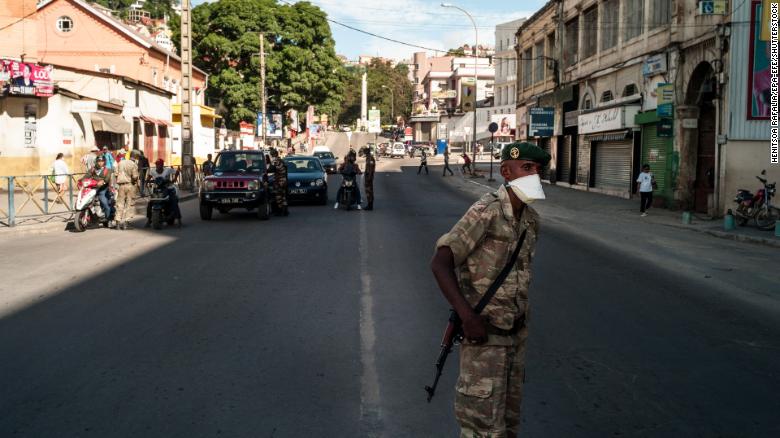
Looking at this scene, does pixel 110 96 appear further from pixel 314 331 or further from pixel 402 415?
pixel 402 415

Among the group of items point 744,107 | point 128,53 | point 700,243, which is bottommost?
point 700,243

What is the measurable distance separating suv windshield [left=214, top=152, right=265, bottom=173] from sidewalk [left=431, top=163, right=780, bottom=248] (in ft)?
28.0

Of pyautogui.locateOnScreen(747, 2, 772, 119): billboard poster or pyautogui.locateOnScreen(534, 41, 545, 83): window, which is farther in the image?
pyautogui.locateOnScreen(534, 41, 545, 83): window

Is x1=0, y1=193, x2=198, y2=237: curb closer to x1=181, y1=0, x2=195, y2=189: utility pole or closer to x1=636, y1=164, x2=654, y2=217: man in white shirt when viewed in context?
x1=181, y1=0, x2=195, y2=189: utility pole

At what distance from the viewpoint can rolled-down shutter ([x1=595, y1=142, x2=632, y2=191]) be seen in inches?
1142

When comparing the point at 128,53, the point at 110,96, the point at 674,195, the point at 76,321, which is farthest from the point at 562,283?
the point at 128,53

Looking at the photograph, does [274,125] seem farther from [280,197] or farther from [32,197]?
[32,197]

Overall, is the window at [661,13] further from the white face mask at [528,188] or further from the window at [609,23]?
the white face mask at [528,188]

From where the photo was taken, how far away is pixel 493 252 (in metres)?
3.39

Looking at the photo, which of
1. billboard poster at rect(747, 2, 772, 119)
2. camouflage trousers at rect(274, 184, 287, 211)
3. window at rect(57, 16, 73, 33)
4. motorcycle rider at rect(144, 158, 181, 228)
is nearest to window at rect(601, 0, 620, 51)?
billboard poster at rect(747, 2, 772, 119)

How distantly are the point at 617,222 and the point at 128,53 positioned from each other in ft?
115

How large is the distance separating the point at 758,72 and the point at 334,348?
16815mm

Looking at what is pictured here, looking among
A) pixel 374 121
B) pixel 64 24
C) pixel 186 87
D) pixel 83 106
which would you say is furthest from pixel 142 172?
pixel 374 121

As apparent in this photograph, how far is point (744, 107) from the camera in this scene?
19469 mm
